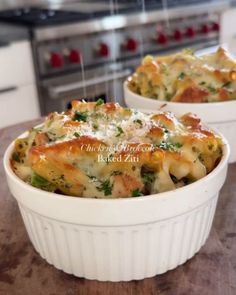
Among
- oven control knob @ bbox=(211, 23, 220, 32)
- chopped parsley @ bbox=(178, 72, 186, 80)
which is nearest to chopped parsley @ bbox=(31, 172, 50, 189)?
chopped parsley @ bbox=(178, 72, 186, 80)

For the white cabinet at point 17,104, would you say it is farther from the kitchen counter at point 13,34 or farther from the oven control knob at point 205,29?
the oven control knob at point 205,29

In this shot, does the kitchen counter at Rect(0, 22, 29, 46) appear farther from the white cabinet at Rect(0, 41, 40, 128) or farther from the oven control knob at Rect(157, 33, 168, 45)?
the oven control knob at Rect(157, 33, 168, 45)

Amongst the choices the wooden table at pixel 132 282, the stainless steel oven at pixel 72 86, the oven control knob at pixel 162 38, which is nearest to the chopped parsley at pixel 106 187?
the wooden table at pixel 132 282

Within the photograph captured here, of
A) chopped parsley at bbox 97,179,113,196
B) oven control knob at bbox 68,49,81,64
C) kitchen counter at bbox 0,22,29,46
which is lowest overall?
oven control knob at bbox 68,49,81,64

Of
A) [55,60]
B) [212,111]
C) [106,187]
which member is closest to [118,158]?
[106,187]

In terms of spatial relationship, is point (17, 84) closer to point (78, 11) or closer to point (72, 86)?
point (72, 86)

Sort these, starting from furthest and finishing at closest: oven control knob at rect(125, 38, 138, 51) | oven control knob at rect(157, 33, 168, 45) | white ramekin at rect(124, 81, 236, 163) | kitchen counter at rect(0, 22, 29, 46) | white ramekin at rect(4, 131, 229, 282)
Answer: oven control knob at rect(157, 33, 168, 45) → oven control knob at rect(125, 38, 138, 51) → kitchen counter at rect(0, 22, 29, 46) → white ramekin at rect(124, 81, 236, 163) → white ramekin at rect(4, 131, 229, 282)

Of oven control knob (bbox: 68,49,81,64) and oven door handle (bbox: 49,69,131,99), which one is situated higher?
oven control knob (bbox: 68,49,81,64)
